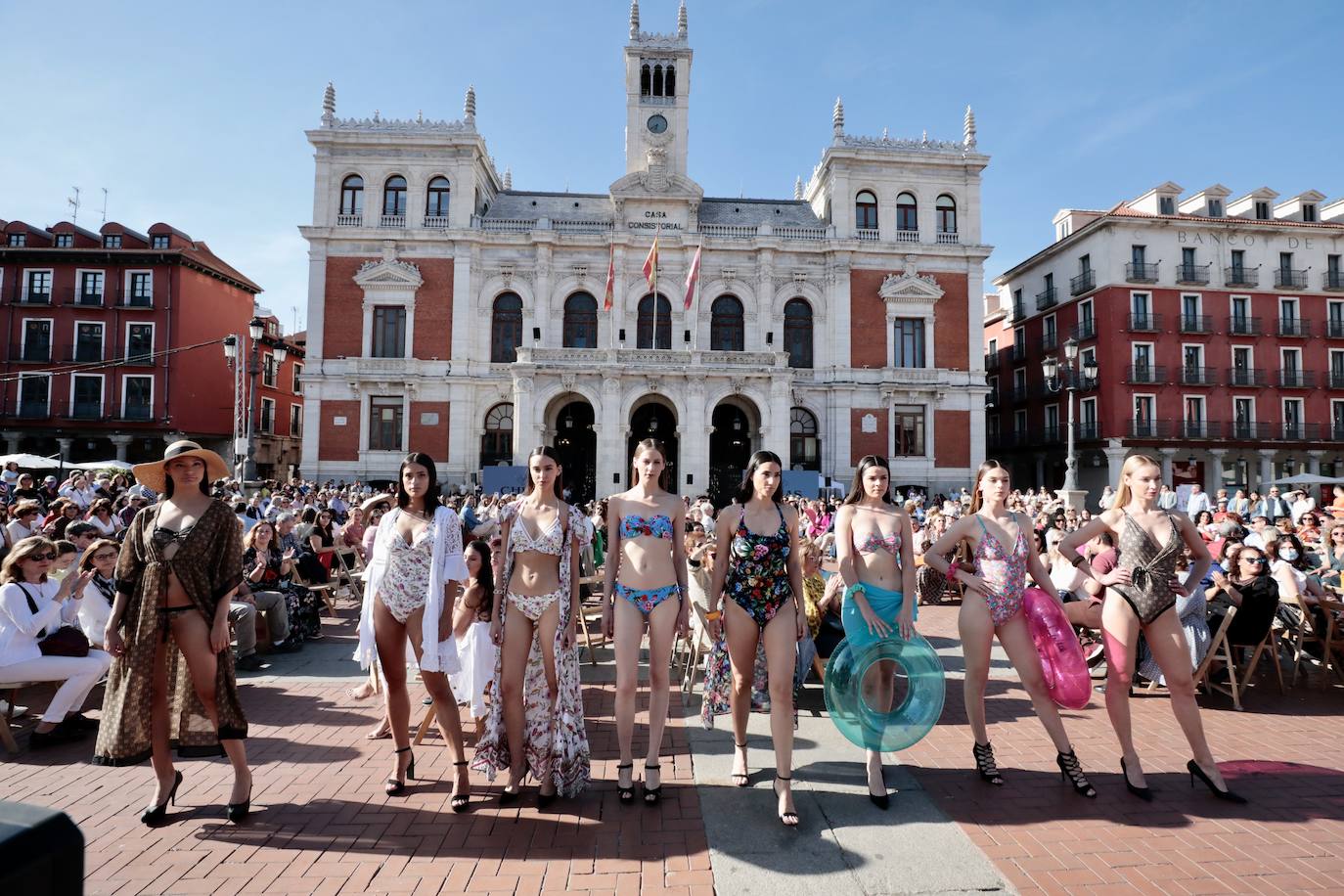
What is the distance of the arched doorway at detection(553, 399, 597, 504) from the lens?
97.1 feet

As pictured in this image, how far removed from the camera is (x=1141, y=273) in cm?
3147

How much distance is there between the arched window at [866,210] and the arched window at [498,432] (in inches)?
706

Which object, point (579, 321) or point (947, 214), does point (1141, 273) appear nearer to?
point (947, 214)

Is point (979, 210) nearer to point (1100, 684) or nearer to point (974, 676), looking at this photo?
point (1100, 684)

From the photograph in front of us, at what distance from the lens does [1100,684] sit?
6777 mm

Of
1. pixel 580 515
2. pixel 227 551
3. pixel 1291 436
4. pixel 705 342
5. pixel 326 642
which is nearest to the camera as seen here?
pixel 227 551

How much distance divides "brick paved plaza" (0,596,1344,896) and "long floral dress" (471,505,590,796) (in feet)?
0.69

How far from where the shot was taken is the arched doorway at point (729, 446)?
95.0 ft

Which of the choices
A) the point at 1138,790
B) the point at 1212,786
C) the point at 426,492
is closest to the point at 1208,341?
the point at 1212,786

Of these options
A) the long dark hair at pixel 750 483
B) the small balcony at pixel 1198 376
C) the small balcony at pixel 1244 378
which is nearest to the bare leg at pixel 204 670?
the long dark hair at pixel 750 483

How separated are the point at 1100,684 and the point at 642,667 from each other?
4.64 m

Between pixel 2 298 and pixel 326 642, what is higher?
pixel 2 298

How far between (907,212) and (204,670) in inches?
1288

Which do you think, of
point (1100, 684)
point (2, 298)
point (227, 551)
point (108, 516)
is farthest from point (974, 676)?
point (2, 298)
